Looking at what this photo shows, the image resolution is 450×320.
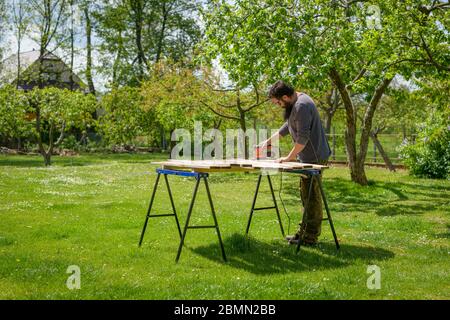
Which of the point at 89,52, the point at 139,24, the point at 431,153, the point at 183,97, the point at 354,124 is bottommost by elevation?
the point at 431,153

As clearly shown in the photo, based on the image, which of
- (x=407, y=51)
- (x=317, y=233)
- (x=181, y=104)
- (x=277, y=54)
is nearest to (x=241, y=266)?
(x=317, y=233)

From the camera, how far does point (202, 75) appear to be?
23.5 metres

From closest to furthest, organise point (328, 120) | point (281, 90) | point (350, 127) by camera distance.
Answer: point (281, 90), point (350, 127), point (328, 120)

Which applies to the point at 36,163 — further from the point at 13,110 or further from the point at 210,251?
the point at 210,251

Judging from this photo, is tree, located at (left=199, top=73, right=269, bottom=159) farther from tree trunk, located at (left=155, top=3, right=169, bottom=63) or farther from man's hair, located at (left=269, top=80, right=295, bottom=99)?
tree trunk, located at (left=155, top=3, right=169, bottom=63)

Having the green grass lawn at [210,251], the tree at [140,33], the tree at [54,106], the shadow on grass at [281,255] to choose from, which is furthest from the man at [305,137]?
the tree at [140,33]

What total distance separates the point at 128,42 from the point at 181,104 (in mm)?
26987

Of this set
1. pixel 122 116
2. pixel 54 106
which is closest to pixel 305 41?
pixel 54 106

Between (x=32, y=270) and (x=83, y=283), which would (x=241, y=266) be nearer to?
(x=83, y=283)

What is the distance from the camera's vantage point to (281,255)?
7.77m

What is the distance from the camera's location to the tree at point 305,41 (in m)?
12.6

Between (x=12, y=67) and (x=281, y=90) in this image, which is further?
(x=12, y=67)

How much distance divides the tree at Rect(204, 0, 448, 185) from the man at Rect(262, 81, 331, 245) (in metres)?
4.56

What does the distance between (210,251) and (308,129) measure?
→ 2373 millimetres
